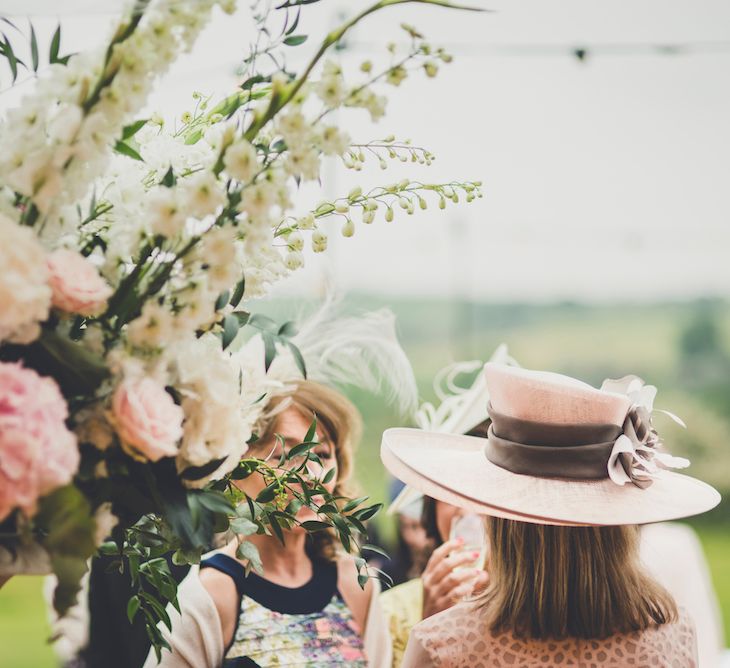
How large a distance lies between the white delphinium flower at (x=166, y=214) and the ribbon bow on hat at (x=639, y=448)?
759 mm

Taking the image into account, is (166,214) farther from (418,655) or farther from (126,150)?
(418,655)

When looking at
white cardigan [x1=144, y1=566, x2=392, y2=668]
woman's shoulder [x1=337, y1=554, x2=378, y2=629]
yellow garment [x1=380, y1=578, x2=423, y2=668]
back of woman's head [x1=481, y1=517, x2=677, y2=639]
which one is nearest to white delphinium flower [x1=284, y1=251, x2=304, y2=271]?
back of woman's head [x1=481, y1=517, x2=677, y2=639]

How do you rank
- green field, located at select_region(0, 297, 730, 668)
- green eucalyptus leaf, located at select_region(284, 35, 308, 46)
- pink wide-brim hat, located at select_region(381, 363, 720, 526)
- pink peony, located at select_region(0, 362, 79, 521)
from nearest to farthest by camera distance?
pink peony, located at select_region(0, 362, 79, 521) → green eucalyptus leaf, located at select_region(284, 35, 308, 46) → pink wide-brim hat, located at select_region(381, 363, 720, 526) → green field, located at select_region(0, 297, 730, 668)

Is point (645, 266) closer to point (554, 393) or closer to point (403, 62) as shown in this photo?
point (554, 393)

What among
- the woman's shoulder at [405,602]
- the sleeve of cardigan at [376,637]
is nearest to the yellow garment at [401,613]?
the woman's shoulder at [405,602]

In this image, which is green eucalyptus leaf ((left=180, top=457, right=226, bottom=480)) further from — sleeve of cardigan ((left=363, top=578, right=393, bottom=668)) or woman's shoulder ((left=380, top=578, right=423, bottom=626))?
woman's shoulder ((left=380, top=578, right=423, bottom=626))

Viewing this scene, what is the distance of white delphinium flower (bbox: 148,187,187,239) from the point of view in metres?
0.64

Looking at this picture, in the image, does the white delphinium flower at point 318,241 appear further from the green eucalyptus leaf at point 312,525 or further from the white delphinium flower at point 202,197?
the green eucalyptus leaf at point 312,525

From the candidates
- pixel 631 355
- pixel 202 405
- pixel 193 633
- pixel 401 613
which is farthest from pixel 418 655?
pixel 631 355

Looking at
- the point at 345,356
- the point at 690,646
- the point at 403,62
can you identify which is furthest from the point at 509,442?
the point at 403,62

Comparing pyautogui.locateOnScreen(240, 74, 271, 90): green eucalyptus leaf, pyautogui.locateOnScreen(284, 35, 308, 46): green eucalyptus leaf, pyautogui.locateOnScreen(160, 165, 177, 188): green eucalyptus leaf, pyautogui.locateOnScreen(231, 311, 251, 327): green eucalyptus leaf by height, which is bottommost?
pyautogui.locateOnScreen(231, 311, 251, 327): green eucalyptus leaf

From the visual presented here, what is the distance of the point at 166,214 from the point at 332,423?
113 centimetres

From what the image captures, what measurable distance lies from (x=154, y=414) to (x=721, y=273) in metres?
8.27

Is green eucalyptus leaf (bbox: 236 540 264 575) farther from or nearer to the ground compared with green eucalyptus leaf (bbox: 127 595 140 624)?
farther from the ground
